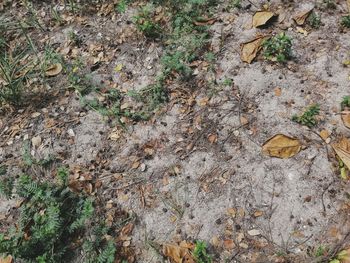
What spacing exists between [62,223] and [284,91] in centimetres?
225

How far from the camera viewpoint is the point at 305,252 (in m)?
2.79

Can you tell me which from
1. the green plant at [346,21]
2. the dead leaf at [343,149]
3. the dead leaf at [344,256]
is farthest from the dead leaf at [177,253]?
the green plant at [346,21]

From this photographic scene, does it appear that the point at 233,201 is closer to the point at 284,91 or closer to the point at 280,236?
the point at 280,236

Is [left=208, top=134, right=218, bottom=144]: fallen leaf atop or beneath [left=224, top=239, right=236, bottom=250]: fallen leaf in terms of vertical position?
atop

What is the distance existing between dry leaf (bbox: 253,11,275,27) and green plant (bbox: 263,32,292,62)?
0.83ft

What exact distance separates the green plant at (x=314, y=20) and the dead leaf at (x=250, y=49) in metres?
0.53

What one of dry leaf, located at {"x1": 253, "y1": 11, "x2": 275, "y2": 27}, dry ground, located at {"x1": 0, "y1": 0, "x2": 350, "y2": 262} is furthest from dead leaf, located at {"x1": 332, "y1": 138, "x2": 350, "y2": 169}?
dry leaf, located at {"x1": 253, "y1": 11, "x2": 275, "y2": 27}

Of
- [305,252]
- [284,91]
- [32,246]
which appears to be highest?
[284,91]

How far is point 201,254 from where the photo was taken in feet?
9.35

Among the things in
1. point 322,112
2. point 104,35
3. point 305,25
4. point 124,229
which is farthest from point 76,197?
point 305,25

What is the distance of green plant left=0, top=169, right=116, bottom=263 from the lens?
9.53 ft

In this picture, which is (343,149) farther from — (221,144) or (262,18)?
(262,18)

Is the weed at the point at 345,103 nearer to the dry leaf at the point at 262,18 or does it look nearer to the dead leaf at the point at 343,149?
the dead leaf at the point at 343,149

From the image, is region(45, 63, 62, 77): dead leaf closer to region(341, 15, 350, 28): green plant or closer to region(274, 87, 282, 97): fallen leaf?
region(274, 87, 282, 97): fallen leaf
